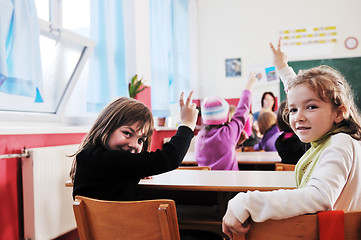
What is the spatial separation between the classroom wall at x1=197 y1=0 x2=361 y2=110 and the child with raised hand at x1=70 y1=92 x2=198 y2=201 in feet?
15.7

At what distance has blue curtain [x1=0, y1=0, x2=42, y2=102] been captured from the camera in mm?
1890

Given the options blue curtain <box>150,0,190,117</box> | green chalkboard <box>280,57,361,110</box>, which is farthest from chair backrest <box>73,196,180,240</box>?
green chalkboard <box>280,57,361,110</box>

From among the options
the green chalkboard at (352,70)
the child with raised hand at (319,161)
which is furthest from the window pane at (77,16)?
the green chalkboard at (352,70)

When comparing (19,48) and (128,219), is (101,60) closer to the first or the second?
(19,48)

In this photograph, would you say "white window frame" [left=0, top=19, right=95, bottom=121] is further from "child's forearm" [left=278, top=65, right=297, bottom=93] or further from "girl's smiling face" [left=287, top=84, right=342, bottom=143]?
"girl's smiling face" [left=287, top=84, right=342, bottom=143]

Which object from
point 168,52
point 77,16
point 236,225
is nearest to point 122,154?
point 236,225

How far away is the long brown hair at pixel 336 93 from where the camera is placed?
104cm

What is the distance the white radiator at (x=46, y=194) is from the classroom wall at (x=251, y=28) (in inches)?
168

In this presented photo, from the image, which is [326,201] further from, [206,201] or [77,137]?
[77,137]

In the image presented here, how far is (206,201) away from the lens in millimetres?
2711

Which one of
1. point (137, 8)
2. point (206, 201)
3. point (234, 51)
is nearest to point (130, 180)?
point (206, 201)

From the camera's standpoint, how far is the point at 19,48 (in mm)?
2006

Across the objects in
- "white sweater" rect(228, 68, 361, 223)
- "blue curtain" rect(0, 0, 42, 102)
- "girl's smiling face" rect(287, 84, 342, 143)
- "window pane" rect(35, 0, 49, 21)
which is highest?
"window pane" rect(35, 0, 49, 21)

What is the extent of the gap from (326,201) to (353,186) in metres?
0.14
